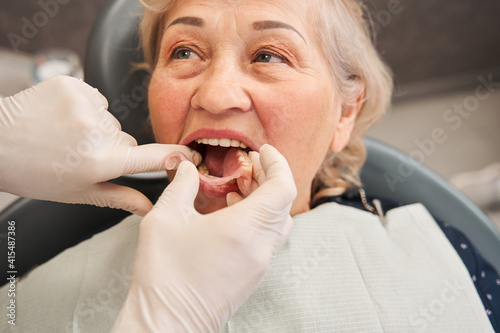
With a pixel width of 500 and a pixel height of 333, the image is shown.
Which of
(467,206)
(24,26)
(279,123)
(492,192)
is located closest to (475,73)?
(492,192)

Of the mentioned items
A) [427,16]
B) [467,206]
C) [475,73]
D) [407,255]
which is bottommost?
[407,255]

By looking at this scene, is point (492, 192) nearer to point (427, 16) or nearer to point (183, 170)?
point (427, 16)

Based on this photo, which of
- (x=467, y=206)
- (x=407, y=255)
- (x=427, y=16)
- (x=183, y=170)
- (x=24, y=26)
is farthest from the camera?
(x=427, y=16)

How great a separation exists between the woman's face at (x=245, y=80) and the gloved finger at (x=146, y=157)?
0.23 ft

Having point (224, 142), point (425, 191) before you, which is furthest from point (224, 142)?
point (425, 191)

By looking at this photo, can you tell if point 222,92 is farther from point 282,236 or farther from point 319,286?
point 319,286

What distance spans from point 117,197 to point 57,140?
16 cm

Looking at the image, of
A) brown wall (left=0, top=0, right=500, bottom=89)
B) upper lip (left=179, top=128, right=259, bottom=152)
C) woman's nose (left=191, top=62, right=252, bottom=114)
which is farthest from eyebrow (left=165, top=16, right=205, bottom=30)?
brown wall (left=0, top=0, right=500, bottom=89)

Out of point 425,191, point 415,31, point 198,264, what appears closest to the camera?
point 198,264

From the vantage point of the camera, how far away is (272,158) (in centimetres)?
84

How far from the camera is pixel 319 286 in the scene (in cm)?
102

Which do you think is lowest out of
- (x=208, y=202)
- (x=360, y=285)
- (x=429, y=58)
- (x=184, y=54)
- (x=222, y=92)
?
(x=360, y=285)

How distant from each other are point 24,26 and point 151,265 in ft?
7.67

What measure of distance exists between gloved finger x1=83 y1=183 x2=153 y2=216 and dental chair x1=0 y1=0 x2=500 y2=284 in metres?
0.35
